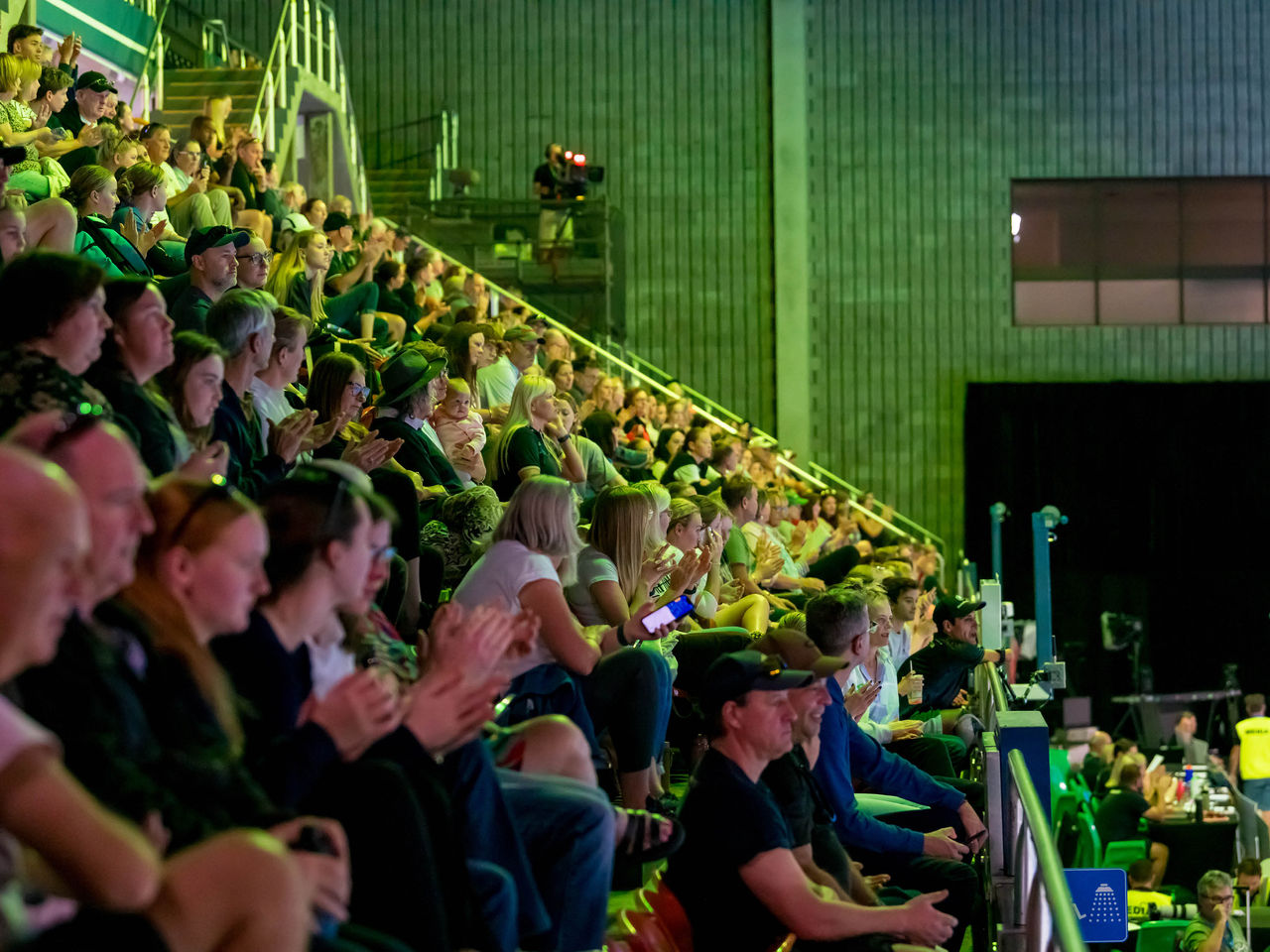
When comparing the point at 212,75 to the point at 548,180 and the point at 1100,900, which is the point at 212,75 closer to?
the point at 548,180

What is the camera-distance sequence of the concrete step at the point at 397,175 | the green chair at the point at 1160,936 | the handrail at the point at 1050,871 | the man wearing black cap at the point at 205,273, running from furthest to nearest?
the concrete step at the point at 397,175 < the green chair at the point at 1160,936 < the man wearing black cap at the point at 205,273 < the handrail at the point at 1050,871

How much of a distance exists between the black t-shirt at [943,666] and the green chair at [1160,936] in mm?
1828

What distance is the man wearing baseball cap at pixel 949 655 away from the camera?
674 cm

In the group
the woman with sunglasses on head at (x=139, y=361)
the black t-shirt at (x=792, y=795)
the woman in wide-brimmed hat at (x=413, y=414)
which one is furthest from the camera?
the woman in wide-brimmed hat at (x=413, y=414)

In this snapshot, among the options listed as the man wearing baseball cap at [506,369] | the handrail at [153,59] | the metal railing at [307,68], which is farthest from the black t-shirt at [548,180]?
the man wearing baseball cap at [506,369]

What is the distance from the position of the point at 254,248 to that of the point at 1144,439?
40.5 ft

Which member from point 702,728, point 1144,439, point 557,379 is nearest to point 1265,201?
point 1144,439

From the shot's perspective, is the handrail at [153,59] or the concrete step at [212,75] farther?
the concrete step at [212,75]

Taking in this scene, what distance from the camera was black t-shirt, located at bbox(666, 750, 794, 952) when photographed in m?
3.28

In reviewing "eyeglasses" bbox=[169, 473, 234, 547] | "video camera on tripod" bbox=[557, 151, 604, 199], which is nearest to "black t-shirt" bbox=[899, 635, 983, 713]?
"eyeglasses" bbox=[169, 473, 234, 547]

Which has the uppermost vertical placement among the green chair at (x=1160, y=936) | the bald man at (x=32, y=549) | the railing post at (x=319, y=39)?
the railing post at (x=319, y=39)

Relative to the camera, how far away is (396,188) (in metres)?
15.8

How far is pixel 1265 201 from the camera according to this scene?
53.3ft

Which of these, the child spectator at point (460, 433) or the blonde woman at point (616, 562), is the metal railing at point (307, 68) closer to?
the child spectator at point (460, 433)
